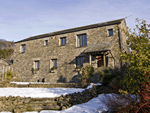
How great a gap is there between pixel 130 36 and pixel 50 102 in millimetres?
3990

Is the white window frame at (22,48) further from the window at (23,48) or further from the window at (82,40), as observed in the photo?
the window at (82,40)

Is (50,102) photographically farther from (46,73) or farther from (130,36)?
(46,73)

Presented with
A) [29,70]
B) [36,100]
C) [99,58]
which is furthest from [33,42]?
[36,100]

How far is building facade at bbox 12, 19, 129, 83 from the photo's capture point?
483 inches

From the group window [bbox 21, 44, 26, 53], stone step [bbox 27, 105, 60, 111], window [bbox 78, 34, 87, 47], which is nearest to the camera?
stone step [bbox 27, 105, 60, 111]

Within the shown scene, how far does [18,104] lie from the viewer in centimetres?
514

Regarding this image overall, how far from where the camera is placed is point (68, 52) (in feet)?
47.8

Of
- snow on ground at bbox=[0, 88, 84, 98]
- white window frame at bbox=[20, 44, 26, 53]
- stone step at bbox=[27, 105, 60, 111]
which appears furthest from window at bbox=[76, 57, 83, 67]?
white window frame at bbox=[20, 44, 26, 53]

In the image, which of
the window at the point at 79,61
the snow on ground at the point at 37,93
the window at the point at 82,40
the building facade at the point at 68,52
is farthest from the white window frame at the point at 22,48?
the snow on ground at the point at 37,93

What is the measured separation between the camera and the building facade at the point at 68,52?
40.2 feet

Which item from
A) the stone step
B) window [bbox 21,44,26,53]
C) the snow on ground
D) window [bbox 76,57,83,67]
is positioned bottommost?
the stone step

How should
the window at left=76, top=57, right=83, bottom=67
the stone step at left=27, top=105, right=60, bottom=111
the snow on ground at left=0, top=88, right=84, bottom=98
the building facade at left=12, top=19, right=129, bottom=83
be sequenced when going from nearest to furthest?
1. the stone step at left=27, top=105, right=60, bottom=111
2. the snow on ground at left=0, top=88, right=84, bottom=98
3. the building facade at left=12, top=19, right=129, bottom=83
4. the window at left=76, top=57, right=83, bottom=67

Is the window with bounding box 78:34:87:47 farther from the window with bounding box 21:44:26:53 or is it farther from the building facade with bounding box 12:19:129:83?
the window with bounding box 21:44:26:53

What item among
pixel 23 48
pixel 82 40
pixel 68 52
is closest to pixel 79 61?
pixel 68 52
